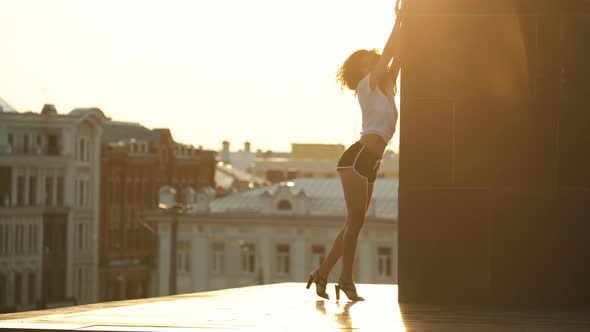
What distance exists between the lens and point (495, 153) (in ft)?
30.6

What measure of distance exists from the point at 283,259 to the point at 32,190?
16596 mm

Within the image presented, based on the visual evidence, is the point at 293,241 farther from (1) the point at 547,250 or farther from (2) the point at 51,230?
(1) the point at 547,250

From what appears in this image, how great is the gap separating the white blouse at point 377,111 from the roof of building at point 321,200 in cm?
6358

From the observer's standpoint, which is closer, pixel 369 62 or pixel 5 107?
pixel 369 62

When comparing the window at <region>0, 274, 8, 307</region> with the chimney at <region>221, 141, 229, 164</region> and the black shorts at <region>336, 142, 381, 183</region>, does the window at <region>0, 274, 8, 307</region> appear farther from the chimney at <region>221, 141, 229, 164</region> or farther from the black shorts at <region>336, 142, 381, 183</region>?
the black shorts at <region>336, 142, 381, 183</region>

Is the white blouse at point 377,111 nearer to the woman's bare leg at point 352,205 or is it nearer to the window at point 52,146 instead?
the woman's bare leg at point 352,205

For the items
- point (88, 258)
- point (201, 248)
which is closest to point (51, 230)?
point (88, 258)

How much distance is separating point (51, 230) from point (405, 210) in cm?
7781

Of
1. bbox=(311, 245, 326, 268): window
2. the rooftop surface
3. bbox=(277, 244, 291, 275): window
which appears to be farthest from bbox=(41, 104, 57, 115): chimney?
the rooftop surface

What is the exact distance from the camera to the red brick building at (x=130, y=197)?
3536 inches

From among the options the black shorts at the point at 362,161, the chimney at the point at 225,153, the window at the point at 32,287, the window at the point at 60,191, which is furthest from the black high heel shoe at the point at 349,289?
the chimney at the point at 225,153

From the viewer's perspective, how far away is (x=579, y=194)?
9.21 metres

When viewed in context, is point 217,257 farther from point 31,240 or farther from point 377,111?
point 377,111

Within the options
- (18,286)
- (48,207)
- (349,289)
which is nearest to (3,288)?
(18,286)
